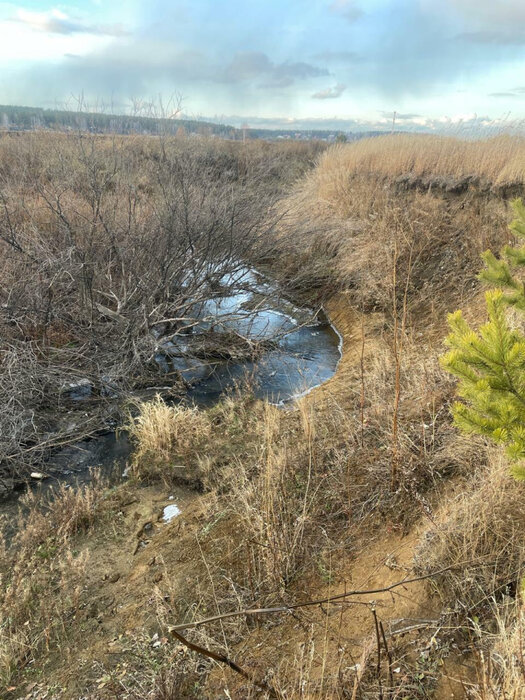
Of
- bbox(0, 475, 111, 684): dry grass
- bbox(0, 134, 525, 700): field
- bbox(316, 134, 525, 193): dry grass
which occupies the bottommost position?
bbox(0, 475, 111, 684): dry grass

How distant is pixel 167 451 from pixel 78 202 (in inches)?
237

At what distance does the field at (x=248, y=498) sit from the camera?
236 cm

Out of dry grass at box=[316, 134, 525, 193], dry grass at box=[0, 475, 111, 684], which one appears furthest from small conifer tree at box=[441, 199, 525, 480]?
dry grass at box=[316, 134, 525, 193]

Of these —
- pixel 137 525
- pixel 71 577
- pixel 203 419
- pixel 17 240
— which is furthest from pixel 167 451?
pixel 17 240

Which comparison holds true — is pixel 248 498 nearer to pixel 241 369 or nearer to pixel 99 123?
pixel 241 369

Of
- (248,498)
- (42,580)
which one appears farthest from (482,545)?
(42,580)

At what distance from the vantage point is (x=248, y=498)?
3738 mm

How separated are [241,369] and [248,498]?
399cm

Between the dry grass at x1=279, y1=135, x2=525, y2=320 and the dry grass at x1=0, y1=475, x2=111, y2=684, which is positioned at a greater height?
the dry grass at x1=279, y1=135, x2=525, y2=320

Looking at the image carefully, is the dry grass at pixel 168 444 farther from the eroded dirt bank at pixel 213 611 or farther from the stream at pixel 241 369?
the eroded dirt bank at pixel 213 611

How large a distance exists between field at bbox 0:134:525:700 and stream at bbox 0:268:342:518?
32 cm

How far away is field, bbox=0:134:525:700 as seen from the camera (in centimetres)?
236

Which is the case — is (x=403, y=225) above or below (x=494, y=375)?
above

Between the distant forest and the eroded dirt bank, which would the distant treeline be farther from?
the eroded dirt bank
